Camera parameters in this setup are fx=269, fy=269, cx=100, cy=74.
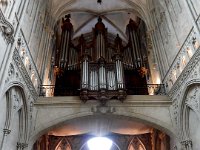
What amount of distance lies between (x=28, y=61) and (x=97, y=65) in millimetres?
3534

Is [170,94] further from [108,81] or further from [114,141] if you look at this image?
[114,141]

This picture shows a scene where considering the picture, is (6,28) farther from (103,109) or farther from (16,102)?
(103,109)

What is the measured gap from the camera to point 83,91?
38.4ft

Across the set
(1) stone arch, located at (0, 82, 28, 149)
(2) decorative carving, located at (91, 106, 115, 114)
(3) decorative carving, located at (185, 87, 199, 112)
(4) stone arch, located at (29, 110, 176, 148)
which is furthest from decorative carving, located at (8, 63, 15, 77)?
(3) decorative carving, located at (185, 87, 199, 112)

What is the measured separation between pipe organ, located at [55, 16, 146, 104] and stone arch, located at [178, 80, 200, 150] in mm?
2498

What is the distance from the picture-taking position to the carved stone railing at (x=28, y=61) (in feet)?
33.9

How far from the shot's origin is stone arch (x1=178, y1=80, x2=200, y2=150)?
401 inches

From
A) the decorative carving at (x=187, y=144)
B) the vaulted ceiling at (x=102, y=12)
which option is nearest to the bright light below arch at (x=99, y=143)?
the decorative carving at (x=187, y=144)

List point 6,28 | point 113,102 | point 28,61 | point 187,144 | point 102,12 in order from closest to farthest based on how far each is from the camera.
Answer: point 6,28 → point 187,144 → point 28,61 → point 113,102 → point 102,12

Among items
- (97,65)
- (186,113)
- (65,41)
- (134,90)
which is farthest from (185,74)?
(65,41)

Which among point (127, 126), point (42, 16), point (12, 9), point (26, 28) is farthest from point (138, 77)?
point (12, 9)

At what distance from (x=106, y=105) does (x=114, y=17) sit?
35.0 feet

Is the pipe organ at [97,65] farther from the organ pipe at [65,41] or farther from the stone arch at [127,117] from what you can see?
the stone arch at [127,117]

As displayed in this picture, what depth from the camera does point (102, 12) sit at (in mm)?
20141
